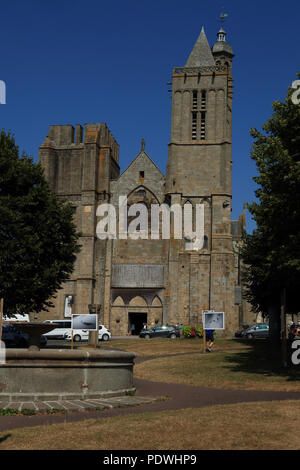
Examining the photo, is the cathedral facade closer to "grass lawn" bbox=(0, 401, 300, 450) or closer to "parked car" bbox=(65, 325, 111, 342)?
"parked car" bbox=(65, 325, 111, 342)

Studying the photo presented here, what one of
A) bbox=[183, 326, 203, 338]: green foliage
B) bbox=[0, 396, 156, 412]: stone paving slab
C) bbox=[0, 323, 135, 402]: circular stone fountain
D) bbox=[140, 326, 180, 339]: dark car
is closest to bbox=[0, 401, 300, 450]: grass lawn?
bbox=[0, 396, 156, 412]: stone paving slab

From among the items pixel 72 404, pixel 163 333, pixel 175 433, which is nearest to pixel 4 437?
pixel 175 433

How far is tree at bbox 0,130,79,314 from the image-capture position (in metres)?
30.6

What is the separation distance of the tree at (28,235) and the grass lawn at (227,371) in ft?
30.6

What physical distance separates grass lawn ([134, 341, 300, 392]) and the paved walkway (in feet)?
3.76

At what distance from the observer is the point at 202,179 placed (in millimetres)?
53625

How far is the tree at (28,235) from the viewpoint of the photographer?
30.6m

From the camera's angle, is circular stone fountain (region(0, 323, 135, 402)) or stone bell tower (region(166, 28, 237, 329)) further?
stone bell tower (region(166, 28, 237, 329))

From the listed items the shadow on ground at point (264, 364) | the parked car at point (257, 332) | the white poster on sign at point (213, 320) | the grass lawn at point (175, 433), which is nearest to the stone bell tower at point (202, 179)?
the parked car at point (257, 332)

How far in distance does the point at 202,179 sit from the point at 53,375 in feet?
136

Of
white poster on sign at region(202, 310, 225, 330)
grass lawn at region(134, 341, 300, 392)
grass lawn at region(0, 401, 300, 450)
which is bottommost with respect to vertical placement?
grass lawn at region(134, 341, 300, 392)

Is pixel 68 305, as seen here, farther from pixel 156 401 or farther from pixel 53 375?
pixel 156 401

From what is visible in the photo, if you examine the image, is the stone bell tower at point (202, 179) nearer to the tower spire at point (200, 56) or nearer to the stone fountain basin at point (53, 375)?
the tower spire at point (200, 56)

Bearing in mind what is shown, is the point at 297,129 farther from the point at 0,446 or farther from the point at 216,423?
the point at 0,446
